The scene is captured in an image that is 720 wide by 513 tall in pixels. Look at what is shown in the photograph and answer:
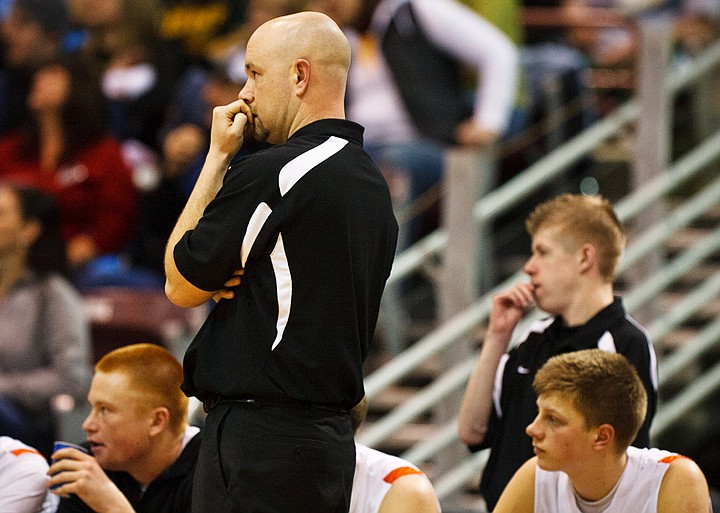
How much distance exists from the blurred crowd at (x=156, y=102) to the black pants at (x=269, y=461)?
6.71 feet

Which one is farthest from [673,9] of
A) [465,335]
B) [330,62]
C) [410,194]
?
[330,62]

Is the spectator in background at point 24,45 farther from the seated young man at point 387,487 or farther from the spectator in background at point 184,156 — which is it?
the seated young man at point 387,487

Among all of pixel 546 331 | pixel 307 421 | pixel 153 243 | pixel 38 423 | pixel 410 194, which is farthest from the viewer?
pixel 153 243

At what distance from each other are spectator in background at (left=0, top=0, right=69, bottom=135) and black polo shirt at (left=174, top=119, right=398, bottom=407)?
3.93m

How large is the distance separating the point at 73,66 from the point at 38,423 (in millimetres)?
1937

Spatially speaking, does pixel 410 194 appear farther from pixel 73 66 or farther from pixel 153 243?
pixel 73 66

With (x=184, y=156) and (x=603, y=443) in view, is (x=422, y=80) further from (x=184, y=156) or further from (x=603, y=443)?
(x=603, y=443)

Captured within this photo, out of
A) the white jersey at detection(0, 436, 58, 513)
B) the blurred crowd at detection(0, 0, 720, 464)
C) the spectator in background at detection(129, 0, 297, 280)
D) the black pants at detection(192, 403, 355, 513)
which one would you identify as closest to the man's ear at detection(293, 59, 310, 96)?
the black pants at detection(192, 403, 355, 513)

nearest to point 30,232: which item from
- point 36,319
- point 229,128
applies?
point 36,319

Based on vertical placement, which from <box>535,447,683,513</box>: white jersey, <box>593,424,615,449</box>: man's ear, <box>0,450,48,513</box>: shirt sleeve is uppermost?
<box>593,424,615,449</box>: man's ear

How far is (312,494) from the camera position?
2.55m

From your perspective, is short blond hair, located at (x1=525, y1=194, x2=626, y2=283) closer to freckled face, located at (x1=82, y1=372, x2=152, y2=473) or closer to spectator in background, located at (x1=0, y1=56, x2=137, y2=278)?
freckled face, located at (x1=82, y1=372, x2=152, y2=473)

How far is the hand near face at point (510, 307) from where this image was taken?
337cm

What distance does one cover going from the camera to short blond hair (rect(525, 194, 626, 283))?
132 inches
